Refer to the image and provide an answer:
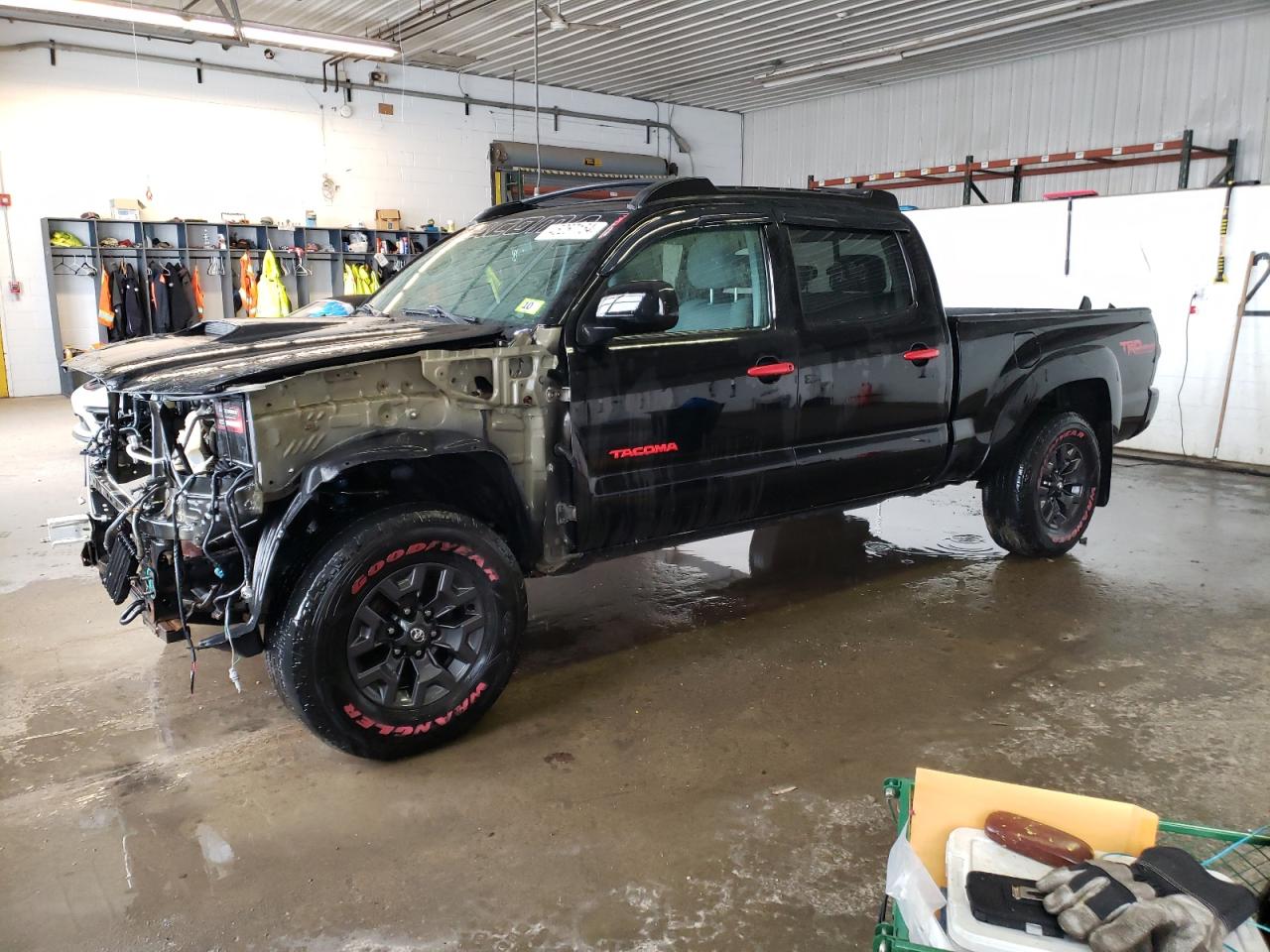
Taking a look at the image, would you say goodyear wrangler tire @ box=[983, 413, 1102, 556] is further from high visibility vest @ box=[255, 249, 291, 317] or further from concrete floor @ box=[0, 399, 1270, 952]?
high visibility vest @ box=[255, 249, 291, 317]

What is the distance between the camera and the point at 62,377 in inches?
470

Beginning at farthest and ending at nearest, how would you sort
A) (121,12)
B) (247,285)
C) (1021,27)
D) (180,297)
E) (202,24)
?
1. (247,285)
2. (180,297)
3. (1021,27)
4. (202,24)
5. (121,12)

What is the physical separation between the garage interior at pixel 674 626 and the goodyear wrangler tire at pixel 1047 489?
17 cm

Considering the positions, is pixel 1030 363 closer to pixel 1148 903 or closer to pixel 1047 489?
pixel 1047 489

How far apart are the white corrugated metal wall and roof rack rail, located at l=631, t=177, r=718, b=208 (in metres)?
10.7

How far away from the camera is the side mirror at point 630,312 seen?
9.95 feet

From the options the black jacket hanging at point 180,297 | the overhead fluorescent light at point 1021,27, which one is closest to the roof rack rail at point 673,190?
the overhead fluorescent light at point 1021,27

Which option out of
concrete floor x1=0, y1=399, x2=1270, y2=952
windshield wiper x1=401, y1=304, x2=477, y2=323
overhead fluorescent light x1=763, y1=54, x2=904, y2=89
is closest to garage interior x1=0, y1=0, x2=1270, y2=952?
concrete floor x1=0, y1=399, x2=1270, y2=952

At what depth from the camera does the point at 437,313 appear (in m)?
3.57

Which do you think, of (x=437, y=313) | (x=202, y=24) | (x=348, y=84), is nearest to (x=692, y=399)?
(x=437, y=313)

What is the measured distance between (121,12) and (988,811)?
1057 cm

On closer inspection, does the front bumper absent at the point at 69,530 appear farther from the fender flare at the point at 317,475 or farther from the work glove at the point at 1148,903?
the work glove at the point at 1148,903

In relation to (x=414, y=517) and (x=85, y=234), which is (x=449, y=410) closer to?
(x=414, y=517)

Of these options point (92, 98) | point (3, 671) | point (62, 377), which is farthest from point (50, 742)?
point (92, 98)
